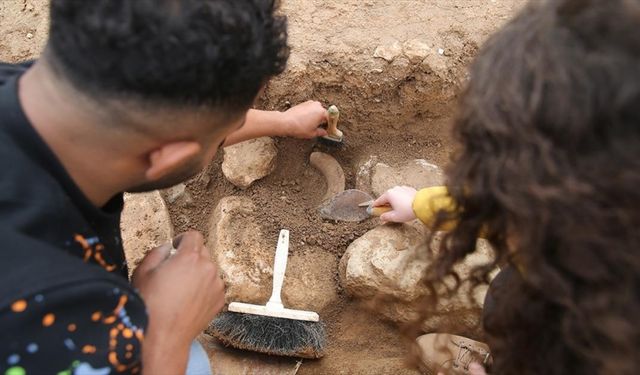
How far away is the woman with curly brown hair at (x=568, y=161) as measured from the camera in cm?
83

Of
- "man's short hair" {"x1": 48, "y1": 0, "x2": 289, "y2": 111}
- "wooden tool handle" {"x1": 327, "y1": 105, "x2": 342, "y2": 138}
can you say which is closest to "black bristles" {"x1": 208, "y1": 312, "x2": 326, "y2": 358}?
"wooden tool handle" {"x1": 327, "y1": 105, "x2": 342, "y2": 138}

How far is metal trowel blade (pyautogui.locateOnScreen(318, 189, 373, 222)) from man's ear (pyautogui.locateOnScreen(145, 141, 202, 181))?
94cm

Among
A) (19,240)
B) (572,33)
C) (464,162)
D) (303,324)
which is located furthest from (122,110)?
(303,324)

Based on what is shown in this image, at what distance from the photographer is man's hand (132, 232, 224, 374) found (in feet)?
4.09

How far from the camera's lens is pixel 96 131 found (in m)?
1.03

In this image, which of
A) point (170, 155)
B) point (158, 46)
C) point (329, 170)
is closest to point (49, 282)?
point (170, 155)

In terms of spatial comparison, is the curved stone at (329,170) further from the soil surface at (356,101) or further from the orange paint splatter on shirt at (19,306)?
the orange paint splatter on shirt at (19,306)

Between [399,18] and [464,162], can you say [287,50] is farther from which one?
[399,18]

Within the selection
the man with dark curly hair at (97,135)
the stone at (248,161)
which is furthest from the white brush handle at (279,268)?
the man with dark curly hair at (97,135)

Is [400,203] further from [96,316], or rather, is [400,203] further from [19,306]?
[19,306]

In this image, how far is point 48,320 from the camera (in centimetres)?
99

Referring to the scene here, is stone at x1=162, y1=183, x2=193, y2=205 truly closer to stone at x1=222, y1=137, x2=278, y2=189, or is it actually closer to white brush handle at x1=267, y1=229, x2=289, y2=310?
stone at x1=222, y1=137, x2=278, y2=189

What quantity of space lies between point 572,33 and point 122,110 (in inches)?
28.0

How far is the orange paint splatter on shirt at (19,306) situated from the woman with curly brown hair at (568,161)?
73cm
